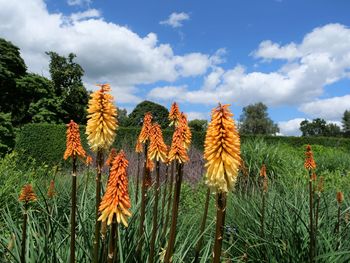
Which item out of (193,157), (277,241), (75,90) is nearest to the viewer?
(277,241)

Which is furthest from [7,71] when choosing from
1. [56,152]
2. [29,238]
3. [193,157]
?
[29,238]

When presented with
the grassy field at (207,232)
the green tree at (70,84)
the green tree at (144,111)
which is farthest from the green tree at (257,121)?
the grassy field at (207,232)

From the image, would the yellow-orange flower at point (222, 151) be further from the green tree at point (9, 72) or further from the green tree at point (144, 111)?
the green tree at point (144, 111)

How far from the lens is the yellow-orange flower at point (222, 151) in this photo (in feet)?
7.20

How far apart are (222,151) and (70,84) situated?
5355 cm

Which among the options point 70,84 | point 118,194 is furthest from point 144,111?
point 118,194

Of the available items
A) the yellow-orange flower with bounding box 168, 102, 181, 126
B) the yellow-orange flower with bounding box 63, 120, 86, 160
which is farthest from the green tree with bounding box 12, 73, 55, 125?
the yellow-orange flower with bounding box 63, 120, 86, 160

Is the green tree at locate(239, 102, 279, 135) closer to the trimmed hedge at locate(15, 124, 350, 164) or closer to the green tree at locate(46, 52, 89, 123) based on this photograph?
the green tree at locate(46, 52, 89, 123)

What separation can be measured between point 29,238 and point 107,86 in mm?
1906

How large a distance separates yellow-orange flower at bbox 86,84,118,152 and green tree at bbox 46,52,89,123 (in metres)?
47.4

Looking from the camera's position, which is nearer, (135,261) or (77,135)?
(77,135)

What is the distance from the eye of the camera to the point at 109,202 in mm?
2064

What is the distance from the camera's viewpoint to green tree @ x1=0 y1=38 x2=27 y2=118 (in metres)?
40.3

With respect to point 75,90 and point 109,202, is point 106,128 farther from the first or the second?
point 75,90
